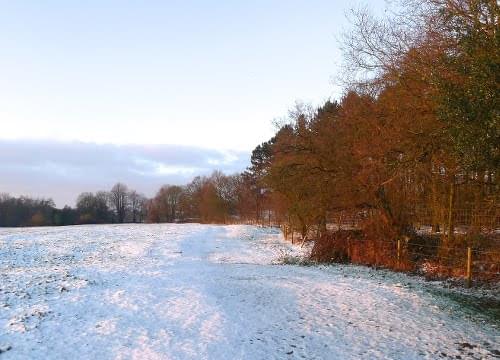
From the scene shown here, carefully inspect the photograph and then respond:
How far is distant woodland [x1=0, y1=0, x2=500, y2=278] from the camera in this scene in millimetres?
8805

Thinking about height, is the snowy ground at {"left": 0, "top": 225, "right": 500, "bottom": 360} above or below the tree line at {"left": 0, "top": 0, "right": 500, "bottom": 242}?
below

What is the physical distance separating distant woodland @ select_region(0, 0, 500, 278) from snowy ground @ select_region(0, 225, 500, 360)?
3.62m

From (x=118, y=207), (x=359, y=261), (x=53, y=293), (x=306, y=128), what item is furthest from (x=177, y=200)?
(x=53, y=293)

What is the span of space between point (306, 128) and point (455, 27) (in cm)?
2094

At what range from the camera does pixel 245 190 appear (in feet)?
269

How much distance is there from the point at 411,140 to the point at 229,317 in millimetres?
7135

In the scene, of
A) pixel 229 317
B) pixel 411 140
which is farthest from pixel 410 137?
pixel 229 317

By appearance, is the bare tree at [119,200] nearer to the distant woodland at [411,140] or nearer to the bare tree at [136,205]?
the bare tree at [136,205]

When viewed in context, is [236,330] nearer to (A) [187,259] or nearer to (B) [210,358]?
(B) [210,358]

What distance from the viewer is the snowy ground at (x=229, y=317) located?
9008 millimetres

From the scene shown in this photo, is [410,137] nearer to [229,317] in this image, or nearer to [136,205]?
[229,317]

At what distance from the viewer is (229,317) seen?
11.1m

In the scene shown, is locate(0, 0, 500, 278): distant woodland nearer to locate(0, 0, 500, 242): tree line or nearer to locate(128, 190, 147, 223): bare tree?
locate(0, 0, 500, 242): tree line

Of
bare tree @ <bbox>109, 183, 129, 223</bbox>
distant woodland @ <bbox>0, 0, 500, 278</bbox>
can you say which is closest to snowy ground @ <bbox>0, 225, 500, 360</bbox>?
distant woodland @ <bbox>0, 0, 500, 278</bbox>
